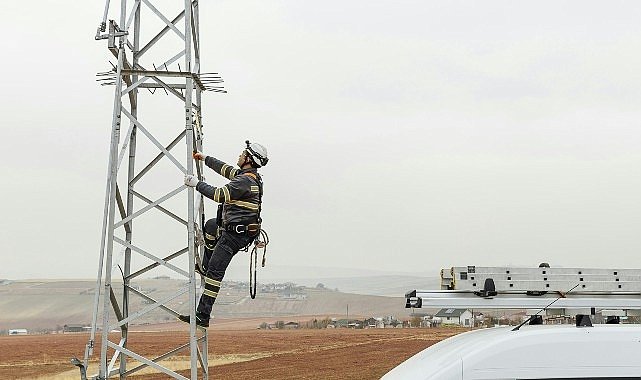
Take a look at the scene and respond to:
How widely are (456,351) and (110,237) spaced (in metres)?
5.65

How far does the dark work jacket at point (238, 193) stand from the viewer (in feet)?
27.3

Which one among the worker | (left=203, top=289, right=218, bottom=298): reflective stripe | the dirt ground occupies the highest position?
the worker

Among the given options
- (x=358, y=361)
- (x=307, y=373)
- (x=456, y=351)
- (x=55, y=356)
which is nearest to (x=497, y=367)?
(x=456, y=351)

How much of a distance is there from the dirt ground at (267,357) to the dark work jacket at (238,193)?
54.9 ft

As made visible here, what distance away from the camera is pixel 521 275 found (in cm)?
457

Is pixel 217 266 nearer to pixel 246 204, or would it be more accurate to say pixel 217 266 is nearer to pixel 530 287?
pixel 246 204

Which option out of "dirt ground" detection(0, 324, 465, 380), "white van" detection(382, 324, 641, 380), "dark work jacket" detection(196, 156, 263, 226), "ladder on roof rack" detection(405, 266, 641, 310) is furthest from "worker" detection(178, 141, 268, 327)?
"dirt ground" detection(0, 324, 465, 380)

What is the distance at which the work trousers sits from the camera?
8586 millimetres

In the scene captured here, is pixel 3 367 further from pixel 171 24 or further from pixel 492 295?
pixel 492 295

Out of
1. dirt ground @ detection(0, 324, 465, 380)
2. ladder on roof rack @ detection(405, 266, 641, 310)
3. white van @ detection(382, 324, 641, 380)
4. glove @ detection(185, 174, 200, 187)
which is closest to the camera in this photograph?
white van @ detection(382, 324, 641, 380)

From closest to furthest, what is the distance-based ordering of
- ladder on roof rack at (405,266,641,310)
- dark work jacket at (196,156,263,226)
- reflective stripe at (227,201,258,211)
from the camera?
ladder on roof rack at (405,266,641,310)
dark work jacket at (196,156,263,226)
reflective stripe at (227,201,258,211)

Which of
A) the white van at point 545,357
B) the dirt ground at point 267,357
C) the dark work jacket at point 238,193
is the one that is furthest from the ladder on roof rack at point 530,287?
the dirt ground at point 267,357

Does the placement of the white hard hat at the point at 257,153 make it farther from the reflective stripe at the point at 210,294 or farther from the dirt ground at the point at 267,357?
the dirt ground at the point at 267,357

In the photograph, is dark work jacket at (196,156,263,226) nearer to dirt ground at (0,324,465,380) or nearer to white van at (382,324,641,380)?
white van at (382,324,641,380)
